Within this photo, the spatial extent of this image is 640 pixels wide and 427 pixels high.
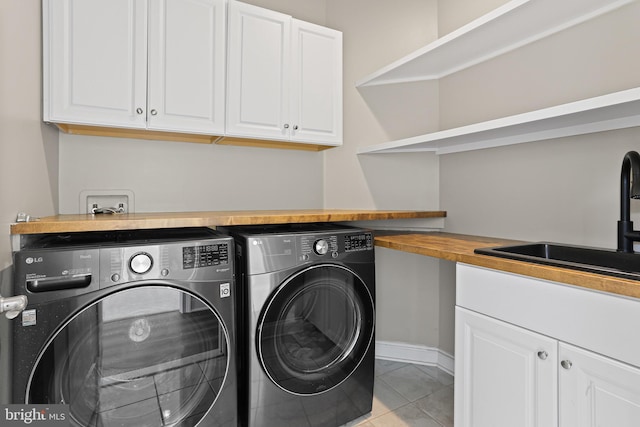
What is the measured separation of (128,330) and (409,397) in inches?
62.8

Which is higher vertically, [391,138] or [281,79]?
[281,79]

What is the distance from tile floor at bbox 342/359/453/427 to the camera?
174cm

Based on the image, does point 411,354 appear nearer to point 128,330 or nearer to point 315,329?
point 315,329

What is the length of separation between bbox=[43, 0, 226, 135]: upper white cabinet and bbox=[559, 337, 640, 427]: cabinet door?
1818 mm

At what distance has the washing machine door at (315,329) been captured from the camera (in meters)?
1.50

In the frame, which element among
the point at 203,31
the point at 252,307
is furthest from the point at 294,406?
the point at 203,31

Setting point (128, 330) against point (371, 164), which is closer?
point (128, 330)

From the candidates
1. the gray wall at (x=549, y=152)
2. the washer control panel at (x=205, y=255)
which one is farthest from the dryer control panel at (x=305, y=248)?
the gray wall at (x=549, y=152)

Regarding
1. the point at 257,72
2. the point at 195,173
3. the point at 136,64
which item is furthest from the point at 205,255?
the point at 257,72

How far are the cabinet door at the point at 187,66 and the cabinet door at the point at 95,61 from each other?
54 millimetres

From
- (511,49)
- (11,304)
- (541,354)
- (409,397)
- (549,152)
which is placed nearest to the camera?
(11,304)

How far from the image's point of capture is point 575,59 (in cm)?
154

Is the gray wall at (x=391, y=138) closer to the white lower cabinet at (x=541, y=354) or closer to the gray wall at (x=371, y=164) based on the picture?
the gray wall at (x=371, y=164)

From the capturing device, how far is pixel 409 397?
1.96 metres
